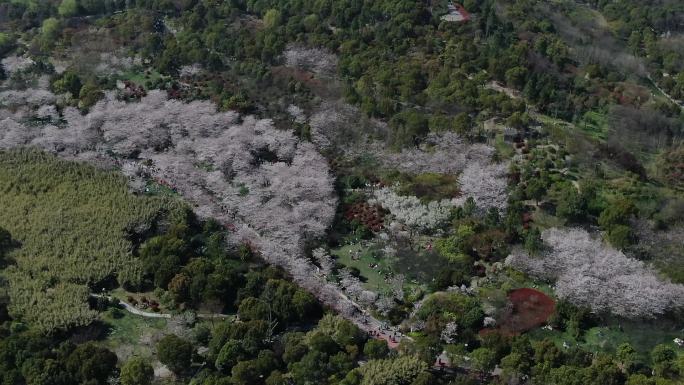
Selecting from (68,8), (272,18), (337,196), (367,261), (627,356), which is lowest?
(367,261)

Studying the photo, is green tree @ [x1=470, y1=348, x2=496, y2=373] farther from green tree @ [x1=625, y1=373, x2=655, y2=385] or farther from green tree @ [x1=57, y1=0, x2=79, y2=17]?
green tree @ [x1=57, y1=0, x2=79, y2=17]

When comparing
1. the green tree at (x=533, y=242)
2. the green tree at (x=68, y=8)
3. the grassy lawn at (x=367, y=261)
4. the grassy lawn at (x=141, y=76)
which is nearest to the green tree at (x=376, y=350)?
the grassy lawn at (x=367, y=261)

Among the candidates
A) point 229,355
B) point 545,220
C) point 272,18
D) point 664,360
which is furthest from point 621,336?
point 272,18

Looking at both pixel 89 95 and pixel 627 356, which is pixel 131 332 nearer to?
pixel 627 356

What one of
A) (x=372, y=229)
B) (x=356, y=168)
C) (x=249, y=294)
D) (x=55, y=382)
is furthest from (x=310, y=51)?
(x=55, y=382)

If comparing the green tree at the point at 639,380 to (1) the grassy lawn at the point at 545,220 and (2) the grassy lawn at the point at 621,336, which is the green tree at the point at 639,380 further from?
(1) the grassy lawn at the point at 545,220
